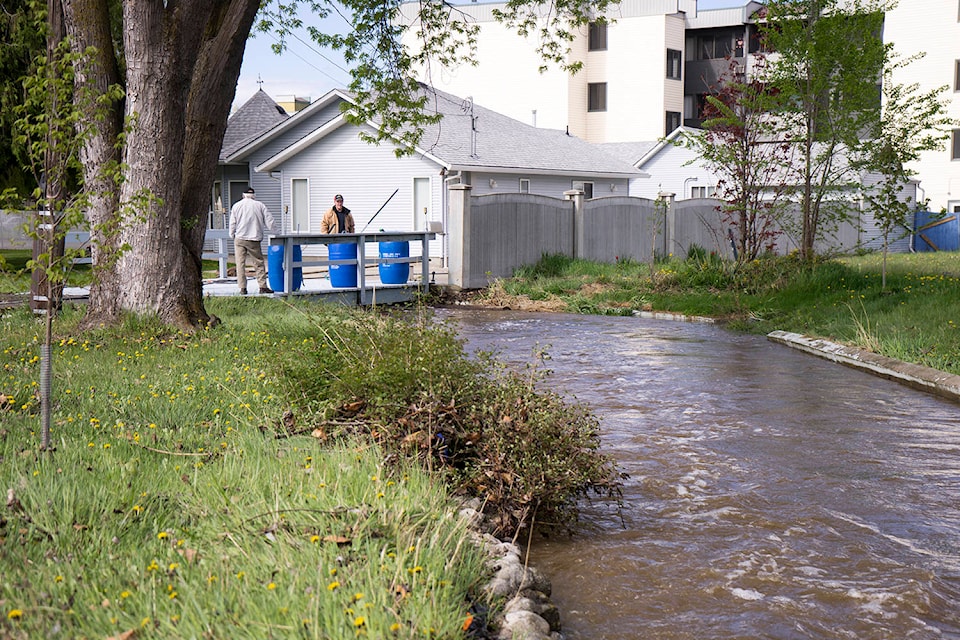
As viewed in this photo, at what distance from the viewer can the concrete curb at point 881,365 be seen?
1085cm

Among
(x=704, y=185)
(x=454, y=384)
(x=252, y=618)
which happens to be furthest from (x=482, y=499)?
(x=704, y=185)

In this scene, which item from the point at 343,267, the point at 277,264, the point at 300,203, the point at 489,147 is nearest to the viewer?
the point at 277,264

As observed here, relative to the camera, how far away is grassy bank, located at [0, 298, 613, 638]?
382 centimetres

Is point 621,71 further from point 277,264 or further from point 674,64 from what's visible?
point 277,264

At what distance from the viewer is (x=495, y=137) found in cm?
3319

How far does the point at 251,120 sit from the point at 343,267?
20294 millimetres

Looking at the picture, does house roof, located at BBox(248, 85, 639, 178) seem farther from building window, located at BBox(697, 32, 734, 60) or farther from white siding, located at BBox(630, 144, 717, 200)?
building window, located at BBox(697, 32, 734, 60)

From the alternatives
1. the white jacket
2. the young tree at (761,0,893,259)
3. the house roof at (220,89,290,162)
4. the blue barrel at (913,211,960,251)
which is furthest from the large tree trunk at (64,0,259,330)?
the blue barrel at (913,211,960,251)

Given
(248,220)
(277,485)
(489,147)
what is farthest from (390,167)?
(277,485)

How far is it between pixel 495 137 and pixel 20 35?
559 inches

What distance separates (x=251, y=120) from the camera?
124 feet

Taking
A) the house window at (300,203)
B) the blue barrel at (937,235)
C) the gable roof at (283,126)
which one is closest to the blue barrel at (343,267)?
the gable roof at (283,126)

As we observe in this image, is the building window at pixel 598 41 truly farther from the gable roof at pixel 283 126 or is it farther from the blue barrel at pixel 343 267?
the blue barrel at pixel 343 267

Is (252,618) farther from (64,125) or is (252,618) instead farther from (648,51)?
(648,51)
